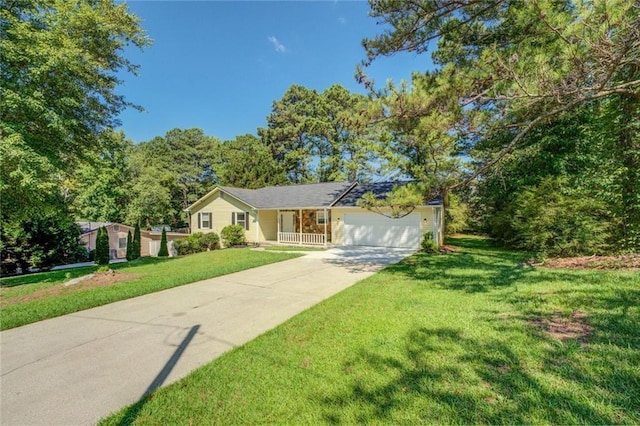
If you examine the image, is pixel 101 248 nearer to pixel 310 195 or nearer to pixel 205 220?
pixel 205 220

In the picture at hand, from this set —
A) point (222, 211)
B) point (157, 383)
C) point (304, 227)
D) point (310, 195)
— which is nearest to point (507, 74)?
point (157, 383)

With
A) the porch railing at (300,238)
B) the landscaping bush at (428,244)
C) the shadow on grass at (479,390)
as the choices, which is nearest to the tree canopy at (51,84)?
the shadow on grass at (479,390)

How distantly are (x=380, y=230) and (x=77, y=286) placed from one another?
12476 millimetres

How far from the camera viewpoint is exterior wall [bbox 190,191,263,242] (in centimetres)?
1889

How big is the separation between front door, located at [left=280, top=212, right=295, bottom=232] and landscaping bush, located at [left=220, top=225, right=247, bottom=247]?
2.87m

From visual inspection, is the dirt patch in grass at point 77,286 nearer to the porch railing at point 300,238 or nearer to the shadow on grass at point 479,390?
the shadow on grass at point 479,390

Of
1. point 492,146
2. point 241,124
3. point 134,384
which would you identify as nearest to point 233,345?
point 134,384

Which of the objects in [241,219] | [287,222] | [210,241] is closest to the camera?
[210,241]

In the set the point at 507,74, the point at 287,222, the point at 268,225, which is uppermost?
the point at 507,74

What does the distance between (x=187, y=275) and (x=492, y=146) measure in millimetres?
16093

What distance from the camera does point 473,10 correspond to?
6.65m

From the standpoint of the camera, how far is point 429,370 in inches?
122

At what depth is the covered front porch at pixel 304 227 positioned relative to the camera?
17.5 meters

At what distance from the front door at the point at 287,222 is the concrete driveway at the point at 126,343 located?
12150mm
